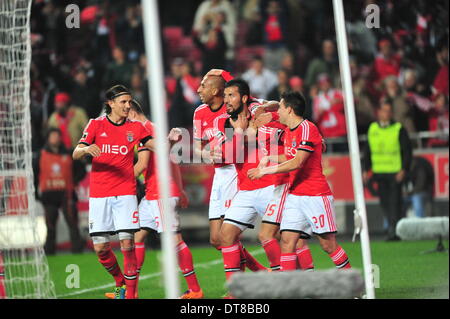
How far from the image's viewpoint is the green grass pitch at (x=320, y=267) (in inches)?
435

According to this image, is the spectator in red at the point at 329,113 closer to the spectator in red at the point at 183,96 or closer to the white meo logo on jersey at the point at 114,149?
the spectator in red at the point at 183,96

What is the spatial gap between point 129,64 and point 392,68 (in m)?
4.76

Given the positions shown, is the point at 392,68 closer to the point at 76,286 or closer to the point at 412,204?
the point at 412,204

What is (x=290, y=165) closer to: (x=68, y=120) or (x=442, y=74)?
(x=68, y=120)

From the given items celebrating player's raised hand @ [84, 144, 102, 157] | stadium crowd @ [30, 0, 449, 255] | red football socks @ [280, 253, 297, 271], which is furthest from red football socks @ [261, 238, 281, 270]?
stadium crowd @ [30, 0, 449, 255]

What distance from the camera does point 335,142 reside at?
1773 cm

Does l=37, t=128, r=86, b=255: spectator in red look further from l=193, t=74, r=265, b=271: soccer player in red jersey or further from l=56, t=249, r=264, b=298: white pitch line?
l=193, t=74, r=265, b=271: soccer player in red jersey

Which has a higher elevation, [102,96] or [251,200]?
[102,96]

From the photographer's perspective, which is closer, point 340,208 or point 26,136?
point 26,136

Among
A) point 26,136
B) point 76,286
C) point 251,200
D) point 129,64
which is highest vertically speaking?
point 129,64

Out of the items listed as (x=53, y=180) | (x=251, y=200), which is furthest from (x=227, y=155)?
(x=53, y=180)

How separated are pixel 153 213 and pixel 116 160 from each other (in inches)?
35.3

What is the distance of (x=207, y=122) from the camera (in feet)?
34.1
